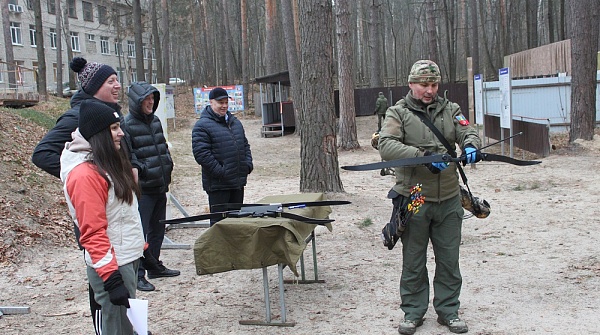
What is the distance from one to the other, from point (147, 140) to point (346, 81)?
43.5ft

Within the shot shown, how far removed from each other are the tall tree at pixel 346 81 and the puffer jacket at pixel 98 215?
1327 centimetres

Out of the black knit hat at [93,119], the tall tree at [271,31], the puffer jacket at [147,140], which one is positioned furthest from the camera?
the tall tree at [271,31]

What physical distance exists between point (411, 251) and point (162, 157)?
99.5 inches

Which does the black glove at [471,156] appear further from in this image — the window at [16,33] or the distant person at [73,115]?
the window at [16,33]

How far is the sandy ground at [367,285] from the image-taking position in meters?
4.55

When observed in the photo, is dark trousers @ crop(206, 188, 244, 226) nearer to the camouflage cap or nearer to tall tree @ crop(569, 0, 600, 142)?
the camouflage cap

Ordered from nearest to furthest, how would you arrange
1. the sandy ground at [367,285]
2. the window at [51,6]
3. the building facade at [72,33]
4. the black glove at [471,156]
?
the black glove at [471,156] < the sandy ground at [367,285] < the building facade at [72,33] < the window at [51,6]

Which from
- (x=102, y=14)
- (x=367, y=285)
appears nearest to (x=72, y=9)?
(x=102, y=14)

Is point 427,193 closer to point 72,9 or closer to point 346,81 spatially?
point 346,81

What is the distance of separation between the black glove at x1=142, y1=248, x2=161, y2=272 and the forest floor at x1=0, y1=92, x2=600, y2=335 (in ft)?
0.63

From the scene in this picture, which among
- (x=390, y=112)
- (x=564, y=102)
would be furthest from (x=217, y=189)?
(x=564, y=102)

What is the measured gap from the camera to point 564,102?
18.8m

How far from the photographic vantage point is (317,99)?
9.45m

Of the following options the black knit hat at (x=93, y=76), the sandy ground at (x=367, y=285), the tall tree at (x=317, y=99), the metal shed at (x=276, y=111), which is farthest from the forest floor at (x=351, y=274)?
the metal shed at (x=276, y=111)
